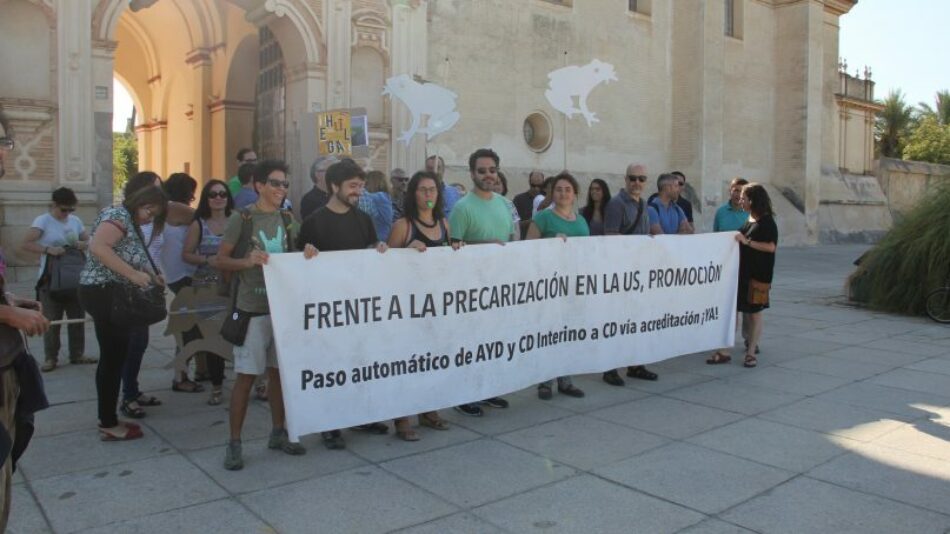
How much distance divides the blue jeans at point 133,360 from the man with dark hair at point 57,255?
1.90m

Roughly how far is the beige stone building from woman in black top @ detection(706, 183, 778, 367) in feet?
19.4

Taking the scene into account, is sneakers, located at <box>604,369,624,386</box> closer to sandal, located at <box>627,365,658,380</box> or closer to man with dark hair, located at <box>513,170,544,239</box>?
sandal, located at <box>627,365,658,380</box>

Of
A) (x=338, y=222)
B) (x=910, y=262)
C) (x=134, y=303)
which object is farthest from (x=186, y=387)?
(x=910, y=262)

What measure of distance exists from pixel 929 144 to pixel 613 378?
47.7 meters

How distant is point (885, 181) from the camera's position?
3300 cm

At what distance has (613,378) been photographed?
6980mm

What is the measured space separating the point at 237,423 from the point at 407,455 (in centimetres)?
110

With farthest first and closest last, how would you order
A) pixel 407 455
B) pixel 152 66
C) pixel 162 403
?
pixel 152 66, pixel 162 403, pixel 407 455

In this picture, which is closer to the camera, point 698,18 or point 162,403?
point 162,403

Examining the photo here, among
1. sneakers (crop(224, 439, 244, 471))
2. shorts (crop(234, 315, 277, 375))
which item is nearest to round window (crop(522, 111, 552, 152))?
shorts (crop(234, 315, 277, 375))

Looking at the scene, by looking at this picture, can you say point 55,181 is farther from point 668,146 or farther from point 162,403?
point 668,146

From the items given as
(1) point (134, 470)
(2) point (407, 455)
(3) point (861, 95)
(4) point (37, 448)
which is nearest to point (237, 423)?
(1) point (134, 470)

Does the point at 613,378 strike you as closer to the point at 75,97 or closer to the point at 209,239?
the point at 209,239

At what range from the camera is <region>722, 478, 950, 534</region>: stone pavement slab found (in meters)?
3.85
